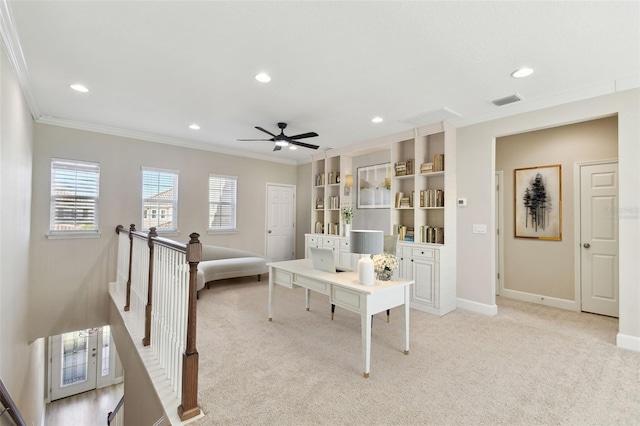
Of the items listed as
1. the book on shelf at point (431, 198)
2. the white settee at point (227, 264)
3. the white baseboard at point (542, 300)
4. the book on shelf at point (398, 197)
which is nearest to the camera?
the white baseboard at point (542, 300)

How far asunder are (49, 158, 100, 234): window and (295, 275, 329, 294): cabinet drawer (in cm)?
368

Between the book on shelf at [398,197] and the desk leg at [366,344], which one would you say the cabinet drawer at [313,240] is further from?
the desk leg at [366,344]

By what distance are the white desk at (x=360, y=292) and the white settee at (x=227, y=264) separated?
222cm

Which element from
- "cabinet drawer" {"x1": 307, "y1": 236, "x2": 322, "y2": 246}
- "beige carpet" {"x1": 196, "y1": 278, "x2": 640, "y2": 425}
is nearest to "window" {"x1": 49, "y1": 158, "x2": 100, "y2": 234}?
"beige carpet" {"x1": 196, "y1": 278, "x2": 640, "y2": 425}

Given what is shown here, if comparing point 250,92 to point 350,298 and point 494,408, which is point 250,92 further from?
point 494,408

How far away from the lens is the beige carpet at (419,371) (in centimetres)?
198

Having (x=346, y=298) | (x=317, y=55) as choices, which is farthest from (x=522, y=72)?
Answer: (x=346, y=298)

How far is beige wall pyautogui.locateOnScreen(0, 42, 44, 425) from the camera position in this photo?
2539 millimetres

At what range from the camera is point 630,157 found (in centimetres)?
298

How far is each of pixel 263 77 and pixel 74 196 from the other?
3774mm

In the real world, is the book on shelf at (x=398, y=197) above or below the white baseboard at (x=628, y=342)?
above

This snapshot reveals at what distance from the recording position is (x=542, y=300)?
4512 millimetres

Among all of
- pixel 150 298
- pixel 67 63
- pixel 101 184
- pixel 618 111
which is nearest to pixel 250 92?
pixel 67 63

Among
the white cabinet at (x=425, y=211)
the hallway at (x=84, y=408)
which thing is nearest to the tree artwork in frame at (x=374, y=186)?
the white cabinet at (x=425, y=211)
